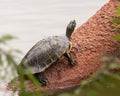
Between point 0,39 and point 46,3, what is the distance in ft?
19.2

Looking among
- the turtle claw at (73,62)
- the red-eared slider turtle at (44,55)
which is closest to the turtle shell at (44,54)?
the red-eared slider turtle at (44,55)

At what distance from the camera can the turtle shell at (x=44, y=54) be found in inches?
150

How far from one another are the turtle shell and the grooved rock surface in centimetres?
10

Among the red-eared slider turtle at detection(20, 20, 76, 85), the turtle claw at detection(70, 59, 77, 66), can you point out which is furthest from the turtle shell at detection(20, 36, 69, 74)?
the turtle claw at detection(70, 59, 77, 66)

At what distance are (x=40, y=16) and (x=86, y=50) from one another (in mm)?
1676

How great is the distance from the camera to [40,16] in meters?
5.69

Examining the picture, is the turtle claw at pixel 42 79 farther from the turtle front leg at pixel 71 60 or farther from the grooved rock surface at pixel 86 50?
the turtle front leg at pixel 71 60

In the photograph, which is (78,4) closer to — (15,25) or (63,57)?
(15,25)

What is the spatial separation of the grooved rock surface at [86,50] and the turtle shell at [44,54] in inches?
3.9

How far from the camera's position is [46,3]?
631 centimetres

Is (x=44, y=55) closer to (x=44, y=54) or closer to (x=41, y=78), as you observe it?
(x=44, y=54)

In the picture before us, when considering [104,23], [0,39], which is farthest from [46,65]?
[0,39]

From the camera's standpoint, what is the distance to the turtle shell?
382cm

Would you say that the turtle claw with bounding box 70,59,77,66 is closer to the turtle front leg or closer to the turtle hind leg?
the turtle front leg
